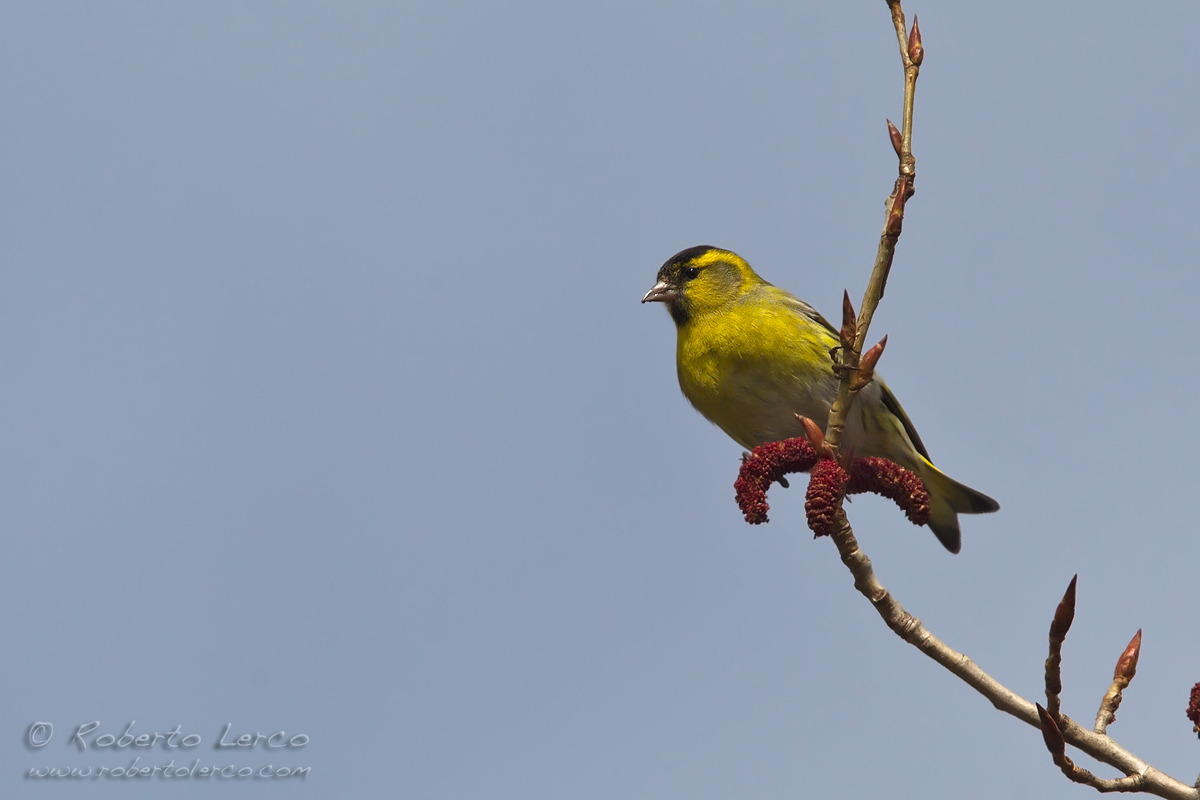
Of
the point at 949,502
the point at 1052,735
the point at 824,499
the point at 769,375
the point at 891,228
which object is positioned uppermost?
the point at 769,375

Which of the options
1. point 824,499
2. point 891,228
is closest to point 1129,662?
point 824,499

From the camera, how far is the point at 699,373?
18.9 feet

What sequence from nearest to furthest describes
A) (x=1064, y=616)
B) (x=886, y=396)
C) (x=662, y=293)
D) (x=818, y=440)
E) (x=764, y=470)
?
(x=1064, y=616) → (x=818, y=440) → (x=764, y=470) → (x=886, y=396) → (x=662, y=293)

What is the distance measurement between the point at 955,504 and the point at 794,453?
10.5ft

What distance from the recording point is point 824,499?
9.50 ft

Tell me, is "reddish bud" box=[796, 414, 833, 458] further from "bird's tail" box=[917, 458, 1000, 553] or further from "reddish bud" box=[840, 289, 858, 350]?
"bird's tail" box=[917, 458, 1000, 553]

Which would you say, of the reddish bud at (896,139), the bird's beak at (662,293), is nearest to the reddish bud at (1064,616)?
the reddish bud at (896,139)

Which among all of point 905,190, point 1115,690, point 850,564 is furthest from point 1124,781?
point 905,190

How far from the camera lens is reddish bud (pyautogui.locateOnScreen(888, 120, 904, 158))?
2.78 metres

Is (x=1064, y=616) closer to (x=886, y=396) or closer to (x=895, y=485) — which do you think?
(x=895, y=485)

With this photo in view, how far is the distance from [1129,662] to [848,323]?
4.19 feet

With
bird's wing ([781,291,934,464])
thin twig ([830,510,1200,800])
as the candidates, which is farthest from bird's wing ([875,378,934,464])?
thin twig ([830,510,1200,800])

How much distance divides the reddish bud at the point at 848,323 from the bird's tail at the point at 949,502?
3.28 metres

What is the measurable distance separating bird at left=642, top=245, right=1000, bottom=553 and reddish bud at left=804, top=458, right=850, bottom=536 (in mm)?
2430
